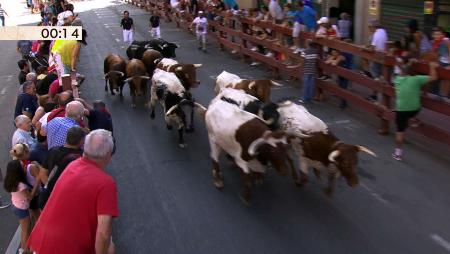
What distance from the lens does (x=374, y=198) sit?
748cm

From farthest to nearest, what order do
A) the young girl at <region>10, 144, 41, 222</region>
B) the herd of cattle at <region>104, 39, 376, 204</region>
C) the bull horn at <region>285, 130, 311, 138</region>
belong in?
the bull horn at <region>285, 130, 311, 138</region> → the herd of cattle at <region>104, 39, 376, 204</region> → the young girl at <region>10, 144, 41, 222</region>

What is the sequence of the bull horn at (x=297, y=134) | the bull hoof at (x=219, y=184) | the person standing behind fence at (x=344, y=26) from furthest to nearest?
the person standing behind fence at (x=344, y=26) → the bull hoof at (x=219, y=184) → the bull horn at (x=297, y=134)

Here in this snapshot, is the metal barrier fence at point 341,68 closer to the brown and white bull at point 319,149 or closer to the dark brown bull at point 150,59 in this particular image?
the brown and white bull at point 319,149

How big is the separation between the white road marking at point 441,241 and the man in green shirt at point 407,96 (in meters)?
2.55

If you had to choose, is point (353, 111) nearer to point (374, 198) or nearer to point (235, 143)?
point (374, 198)

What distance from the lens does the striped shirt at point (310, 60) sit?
12484 mm

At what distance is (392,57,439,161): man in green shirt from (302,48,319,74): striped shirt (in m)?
3.78

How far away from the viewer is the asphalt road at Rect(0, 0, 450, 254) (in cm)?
637

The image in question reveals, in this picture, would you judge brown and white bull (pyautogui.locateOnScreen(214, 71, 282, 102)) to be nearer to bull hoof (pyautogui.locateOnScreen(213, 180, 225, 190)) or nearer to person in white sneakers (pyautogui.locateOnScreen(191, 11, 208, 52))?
bull hoof (pyautogui.locateOnScreen(213, 180, 225, 190))

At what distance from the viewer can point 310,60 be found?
12500 mm

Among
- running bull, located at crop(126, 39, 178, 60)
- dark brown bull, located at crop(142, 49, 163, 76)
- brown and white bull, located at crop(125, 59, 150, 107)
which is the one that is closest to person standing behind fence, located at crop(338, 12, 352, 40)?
running bull, located at crop(126, 39, 178, 60)

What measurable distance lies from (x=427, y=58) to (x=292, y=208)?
4.74 m

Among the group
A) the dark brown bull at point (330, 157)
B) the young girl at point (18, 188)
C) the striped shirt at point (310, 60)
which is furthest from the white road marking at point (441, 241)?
the striped shirt at point (310, 60)

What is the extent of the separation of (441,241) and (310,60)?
23.0ft
